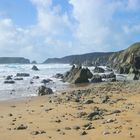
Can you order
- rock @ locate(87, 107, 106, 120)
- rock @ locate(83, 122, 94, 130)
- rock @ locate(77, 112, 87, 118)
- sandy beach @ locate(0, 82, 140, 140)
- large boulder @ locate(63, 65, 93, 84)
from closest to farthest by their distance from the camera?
sandy beach @ locate(0, 82, 140, 140) → rock @ locate(83, 122, 94, 130) → rock @ locate(87, 107, 106, 120) → rock @ locate(77, 112, 87, 118) → large boulder @ locate(63, 65, 93, 84)

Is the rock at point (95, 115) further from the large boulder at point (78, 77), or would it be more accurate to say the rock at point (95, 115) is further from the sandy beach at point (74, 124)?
the large boulder at point (78, 77)

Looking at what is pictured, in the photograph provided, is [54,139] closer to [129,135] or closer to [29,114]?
[129,135]

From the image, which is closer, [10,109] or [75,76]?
[10,109]

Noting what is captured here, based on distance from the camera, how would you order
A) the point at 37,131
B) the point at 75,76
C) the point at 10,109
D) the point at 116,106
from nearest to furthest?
1. the point at 37,131
2. the point at 116,106
3. the point at 10,109
4. the point at 75,76

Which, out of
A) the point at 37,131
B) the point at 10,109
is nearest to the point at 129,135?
the point at 37,131

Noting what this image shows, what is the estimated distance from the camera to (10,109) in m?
27.6

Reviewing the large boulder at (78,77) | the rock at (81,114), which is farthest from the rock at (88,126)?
the large boulder at (78,77)

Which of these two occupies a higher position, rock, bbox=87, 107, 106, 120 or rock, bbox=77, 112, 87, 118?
rock, bbox=87, 107, 106, 120

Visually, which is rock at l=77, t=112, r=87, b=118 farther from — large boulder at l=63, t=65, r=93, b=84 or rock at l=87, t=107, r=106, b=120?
large boulder at l=63, t=65, r=93, b=84

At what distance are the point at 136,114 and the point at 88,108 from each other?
16.2 feet

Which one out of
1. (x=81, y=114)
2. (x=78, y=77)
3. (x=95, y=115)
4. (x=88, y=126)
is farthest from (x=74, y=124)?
(x=78, y=77)

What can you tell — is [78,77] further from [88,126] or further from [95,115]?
[88,126]

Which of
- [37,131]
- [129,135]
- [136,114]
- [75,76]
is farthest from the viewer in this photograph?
[75,76]

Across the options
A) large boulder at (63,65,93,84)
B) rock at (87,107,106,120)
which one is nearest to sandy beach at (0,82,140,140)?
rock at (87,107,106,120)
